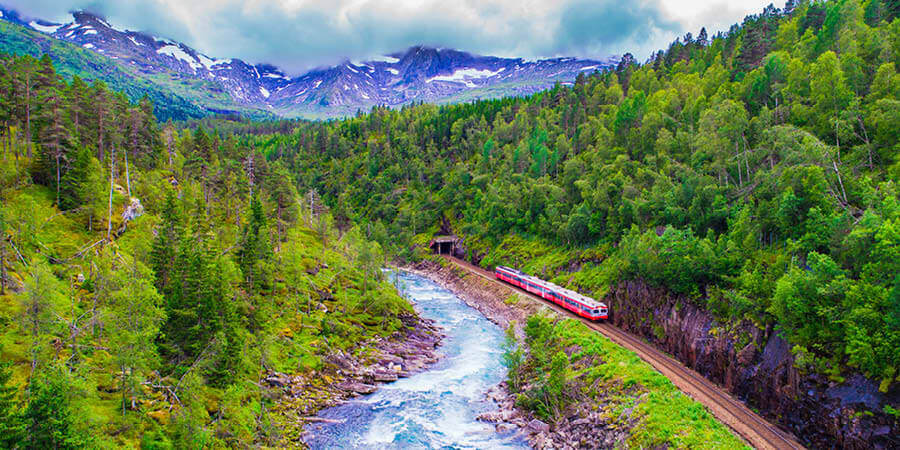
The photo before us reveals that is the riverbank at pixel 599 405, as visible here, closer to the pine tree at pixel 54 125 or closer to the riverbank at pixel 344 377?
the riverbank at pixel 344 377

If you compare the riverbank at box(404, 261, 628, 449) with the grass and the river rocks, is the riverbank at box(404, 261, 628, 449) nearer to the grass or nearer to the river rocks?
the river rocks

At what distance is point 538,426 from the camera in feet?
117

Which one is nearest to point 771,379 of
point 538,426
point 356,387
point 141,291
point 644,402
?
point 644,402

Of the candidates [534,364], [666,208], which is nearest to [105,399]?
[534,364]

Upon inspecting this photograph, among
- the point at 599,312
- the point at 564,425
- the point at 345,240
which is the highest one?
the point at 345,240

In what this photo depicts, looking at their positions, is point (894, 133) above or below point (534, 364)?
above

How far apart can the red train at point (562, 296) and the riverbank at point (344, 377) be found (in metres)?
17.8

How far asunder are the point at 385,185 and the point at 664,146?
107 m

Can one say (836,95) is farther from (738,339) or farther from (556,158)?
(556,158)

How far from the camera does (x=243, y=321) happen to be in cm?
3881

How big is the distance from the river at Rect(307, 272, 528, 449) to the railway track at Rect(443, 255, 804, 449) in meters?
14.5

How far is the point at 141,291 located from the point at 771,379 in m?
45.1

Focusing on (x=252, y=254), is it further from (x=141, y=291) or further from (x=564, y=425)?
(x=564, y=425)

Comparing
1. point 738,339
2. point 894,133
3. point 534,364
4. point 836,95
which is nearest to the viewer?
point 738,339
